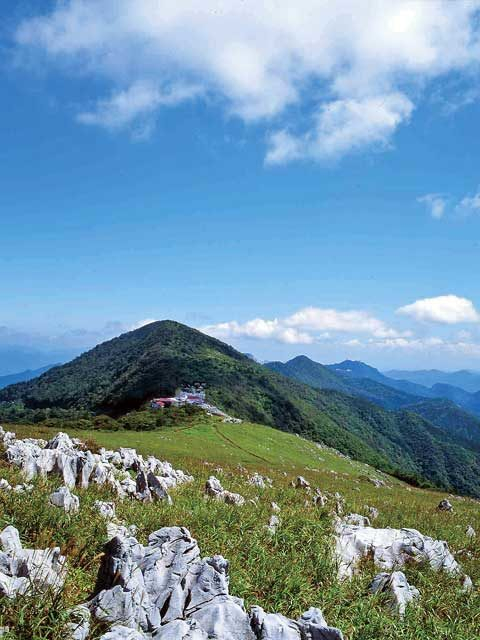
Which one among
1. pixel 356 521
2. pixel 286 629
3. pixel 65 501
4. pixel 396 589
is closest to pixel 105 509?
pixel 65 501

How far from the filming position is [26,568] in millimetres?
5816

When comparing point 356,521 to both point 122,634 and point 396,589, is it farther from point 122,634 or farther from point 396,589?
point 122,634

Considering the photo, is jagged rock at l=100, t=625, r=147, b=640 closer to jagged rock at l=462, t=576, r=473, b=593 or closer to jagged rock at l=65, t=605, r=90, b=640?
jagged rock at l=65, t=605, r=90, b=640

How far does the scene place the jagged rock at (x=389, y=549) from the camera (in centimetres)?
1006

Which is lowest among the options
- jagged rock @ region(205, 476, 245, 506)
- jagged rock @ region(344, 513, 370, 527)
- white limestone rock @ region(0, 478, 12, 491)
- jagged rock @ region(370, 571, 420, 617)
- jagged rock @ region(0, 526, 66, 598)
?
jagged rock @ region(344, 513, 370, 527)

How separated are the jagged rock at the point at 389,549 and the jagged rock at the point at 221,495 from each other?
3.52m

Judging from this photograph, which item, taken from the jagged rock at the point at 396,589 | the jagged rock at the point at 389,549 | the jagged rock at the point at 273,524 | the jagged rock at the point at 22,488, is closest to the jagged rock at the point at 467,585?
the jagged rock at the point at 389,549

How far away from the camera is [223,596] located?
19.5 ft

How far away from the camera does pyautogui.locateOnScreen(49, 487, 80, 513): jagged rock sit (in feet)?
29.5

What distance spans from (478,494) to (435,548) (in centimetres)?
21761

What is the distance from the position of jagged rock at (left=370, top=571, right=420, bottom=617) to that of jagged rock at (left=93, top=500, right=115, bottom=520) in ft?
17.9

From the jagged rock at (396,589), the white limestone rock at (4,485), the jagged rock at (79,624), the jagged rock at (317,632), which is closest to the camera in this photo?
the jagged rock at (79,624)

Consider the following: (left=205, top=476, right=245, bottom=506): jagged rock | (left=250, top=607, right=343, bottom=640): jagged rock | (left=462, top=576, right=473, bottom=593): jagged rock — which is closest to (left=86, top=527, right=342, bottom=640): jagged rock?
(left=250, top=607, right=343, bottom=640): jagged rock

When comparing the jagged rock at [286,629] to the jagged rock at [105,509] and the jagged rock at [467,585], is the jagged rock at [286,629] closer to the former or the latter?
the jagged rock at [105,509]
